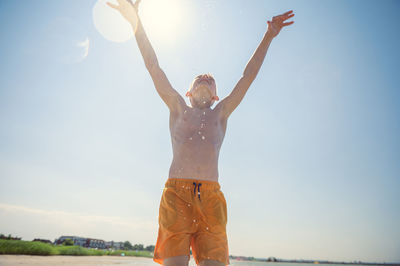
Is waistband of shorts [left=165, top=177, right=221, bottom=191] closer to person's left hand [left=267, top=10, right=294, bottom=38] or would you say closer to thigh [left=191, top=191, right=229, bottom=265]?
thigh [left=191, top=191, right=229, bottom=265]

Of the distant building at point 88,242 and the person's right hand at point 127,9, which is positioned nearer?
the person's right hand at point 127,9

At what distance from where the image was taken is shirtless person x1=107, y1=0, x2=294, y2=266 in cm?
202

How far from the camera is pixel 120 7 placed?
3.07m

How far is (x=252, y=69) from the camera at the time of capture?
9.95ft

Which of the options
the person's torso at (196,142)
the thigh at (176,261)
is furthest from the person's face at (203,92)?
the thigh at (176,261)

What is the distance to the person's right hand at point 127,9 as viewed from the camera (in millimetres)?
3010

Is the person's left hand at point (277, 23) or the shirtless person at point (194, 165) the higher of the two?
the person's left hand at point (277, 23)

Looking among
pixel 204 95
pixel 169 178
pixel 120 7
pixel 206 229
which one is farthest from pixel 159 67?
pixel 206 229

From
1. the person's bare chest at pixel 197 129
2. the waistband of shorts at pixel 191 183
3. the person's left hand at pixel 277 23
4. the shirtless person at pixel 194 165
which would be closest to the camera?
the shirtless person at pixel 194 165

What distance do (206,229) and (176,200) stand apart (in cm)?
38

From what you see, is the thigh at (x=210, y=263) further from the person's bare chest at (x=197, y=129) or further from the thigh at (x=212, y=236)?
the person's bare chest at (x=197, y=129)

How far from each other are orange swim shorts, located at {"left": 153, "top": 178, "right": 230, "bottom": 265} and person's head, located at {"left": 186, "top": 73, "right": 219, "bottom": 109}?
40.8 inches

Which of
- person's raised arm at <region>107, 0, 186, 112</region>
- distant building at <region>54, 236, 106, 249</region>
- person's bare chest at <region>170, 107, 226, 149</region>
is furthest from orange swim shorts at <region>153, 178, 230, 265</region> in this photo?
distant building at <region>54, 236, 106, 249</region>

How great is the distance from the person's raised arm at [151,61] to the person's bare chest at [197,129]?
178 mm
